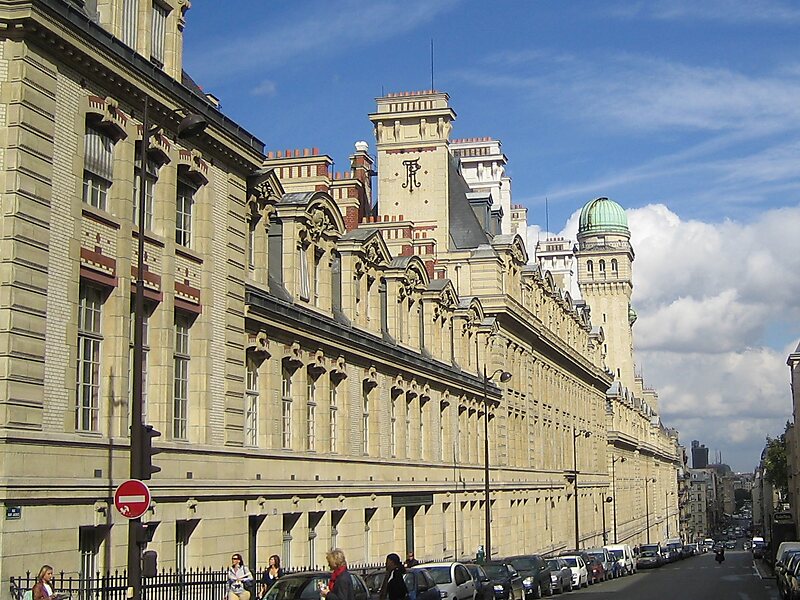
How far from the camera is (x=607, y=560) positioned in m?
60.6

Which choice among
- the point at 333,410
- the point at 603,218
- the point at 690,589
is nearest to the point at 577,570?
the point at 690,589

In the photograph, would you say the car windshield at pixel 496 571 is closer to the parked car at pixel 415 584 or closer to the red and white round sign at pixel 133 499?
the parked car at pixel 415 584

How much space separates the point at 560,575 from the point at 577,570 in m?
4.60

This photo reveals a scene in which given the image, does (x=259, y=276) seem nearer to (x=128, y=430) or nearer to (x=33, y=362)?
(x=128, y=430)

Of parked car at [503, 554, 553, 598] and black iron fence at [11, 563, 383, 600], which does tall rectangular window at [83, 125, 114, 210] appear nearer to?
black iron fence at [11, 563, 383, 600]

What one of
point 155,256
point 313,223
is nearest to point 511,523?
point 313,223

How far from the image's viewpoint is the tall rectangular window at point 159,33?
24.3 m

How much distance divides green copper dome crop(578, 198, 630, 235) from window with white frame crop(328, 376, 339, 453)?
11764 cm

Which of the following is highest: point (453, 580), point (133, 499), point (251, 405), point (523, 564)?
point (251, 405)

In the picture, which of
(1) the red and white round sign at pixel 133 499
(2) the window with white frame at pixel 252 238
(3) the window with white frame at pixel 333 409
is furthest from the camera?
(3) the window with white frame at pixel 333 409

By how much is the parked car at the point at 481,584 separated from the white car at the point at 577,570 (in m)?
17.6

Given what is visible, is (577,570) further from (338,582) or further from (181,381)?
(338,582)

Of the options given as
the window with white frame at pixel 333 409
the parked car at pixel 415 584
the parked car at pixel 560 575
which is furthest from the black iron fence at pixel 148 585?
the parked car at pixel 560 575

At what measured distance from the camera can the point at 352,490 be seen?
36.0 meters
